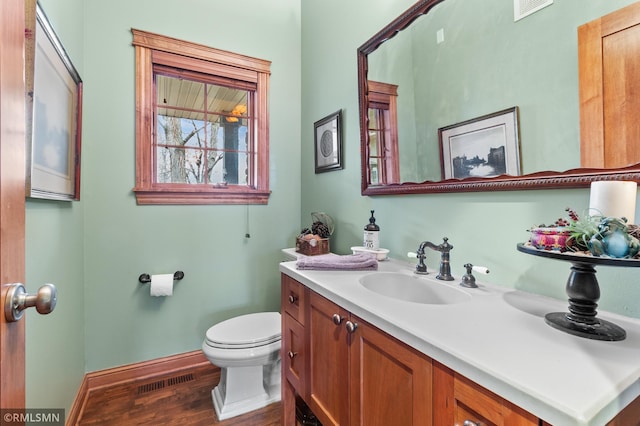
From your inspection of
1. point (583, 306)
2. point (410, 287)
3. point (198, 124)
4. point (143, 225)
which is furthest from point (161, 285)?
point (583, 306)

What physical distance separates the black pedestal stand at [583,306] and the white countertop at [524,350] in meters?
0.02

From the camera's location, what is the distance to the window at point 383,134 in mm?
1482

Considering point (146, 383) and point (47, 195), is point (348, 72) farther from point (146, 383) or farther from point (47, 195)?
point (146, 383)

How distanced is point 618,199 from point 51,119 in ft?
6.27

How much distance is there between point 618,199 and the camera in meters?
0.68

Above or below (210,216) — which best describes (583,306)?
below

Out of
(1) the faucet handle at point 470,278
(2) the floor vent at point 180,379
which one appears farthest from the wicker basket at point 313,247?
(2) the floor vent at point 180,379

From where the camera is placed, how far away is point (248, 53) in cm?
221

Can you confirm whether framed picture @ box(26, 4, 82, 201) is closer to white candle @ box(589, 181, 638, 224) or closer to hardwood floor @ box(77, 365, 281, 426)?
hardwood floor @ box(77, 365, 281, 426)

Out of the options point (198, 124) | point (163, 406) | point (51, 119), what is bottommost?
point (163, 406)

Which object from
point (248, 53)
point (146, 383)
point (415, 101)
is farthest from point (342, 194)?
point (146, 383)

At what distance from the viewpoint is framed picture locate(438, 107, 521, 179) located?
0.99 m

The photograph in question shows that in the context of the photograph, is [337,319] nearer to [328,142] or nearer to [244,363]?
[244,363]

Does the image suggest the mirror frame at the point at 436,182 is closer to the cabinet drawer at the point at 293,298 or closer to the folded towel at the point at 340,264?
the folded towel at the point at 340,264
